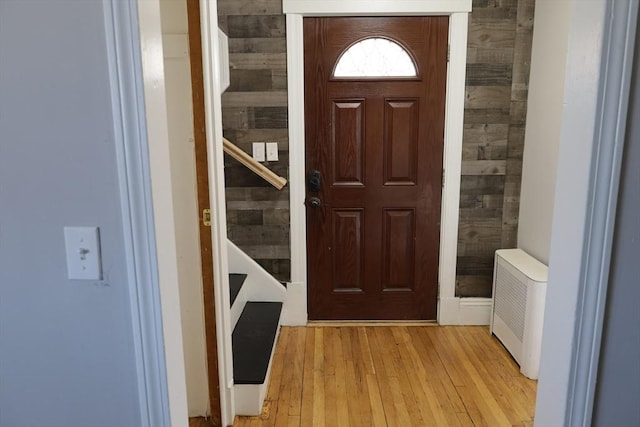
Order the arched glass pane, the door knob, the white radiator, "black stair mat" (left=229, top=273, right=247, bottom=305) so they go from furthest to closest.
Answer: the door knob, the arched glass pane, "black stair mat" (left=229, top=273, right=247, bottom=305), the white radiator

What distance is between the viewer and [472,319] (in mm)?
3127

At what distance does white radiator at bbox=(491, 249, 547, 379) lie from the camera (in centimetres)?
244

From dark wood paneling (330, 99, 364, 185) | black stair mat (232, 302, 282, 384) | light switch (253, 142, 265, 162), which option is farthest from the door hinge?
dark wood paneling (330, 99, 364, 185)

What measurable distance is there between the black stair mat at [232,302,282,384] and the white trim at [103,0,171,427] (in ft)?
3.94

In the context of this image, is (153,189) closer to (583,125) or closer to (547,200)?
(583,125)

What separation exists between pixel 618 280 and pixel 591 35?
49 cm

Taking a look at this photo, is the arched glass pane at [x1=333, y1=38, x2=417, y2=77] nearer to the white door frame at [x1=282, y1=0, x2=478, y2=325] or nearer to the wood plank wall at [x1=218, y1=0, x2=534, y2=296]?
the white door frame at [x1=282, y1=0, x2=478, y2=325]

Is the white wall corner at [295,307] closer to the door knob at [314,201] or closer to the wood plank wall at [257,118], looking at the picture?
the wood plank wall at [257,118]

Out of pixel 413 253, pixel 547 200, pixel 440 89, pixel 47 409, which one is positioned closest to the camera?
pixel 47 409

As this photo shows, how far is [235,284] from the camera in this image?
2.77 m

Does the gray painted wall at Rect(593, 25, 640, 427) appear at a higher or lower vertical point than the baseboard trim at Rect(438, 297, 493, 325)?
higher

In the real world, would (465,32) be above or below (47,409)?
above

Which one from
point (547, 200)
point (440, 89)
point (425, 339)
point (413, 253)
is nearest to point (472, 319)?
point (425, 339)

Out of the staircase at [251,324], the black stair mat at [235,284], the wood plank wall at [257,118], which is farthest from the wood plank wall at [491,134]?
the black stair mat at [235,284]
